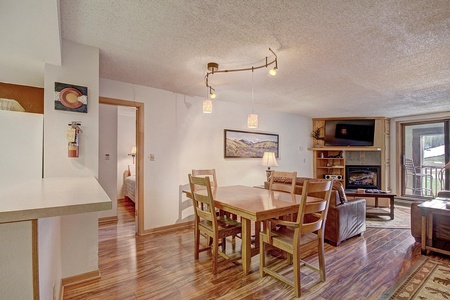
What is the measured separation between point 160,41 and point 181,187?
7.85 ft

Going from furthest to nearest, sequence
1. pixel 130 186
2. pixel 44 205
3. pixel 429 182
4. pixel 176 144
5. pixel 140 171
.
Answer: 1. pixel 429 182
2. pixel 130 186
3. pixel 176 144
4. pixel 140 171
5. pixel 44 205

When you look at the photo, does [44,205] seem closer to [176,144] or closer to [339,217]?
[176,144]

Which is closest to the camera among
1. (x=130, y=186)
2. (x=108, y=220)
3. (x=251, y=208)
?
(x=251, y=208)

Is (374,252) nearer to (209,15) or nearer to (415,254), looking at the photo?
(415,254)

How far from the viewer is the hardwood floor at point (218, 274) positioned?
1.93 meters

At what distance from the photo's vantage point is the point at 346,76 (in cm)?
293

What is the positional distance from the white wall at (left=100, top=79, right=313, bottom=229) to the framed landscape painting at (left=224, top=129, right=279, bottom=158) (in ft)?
0.38

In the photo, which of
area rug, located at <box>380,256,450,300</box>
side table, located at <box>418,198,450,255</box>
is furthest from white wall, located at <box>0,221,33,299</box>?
side table, located at <box>418,198,450,255</box>

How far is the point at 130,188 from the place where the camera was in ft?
17.1

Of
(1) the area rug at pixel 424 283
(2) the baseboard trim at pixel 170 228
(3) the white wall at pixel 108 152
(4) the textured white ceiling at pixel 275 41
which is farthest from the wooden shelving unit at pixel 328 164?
(3) the white wall at pixel 108 152

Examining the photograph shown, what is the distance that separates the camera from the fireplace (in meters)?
5.88

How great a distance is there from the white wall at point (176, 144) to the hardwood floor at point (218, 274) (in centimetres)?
69

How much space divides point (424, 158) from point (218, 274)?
622 centimetres

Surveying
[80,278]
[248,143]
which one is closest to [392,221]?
[248,143]
